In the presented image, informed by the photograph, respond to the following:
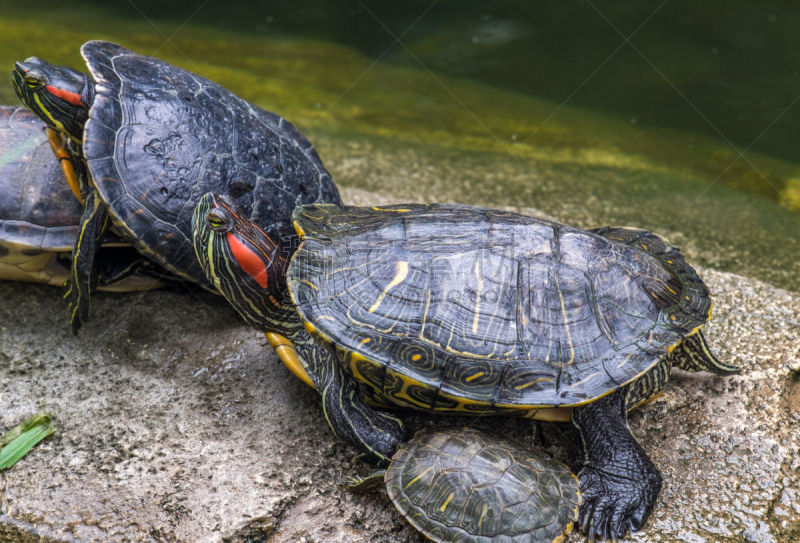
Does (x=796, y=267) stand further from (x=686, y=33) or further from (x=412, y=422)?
(x=686, y=33)

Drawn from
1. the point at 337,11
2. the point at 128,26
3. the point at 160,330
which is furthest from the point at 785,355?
the point at 128,26

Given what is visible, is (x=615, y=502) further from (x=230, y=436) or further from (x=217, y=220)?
(x=217, y=220)

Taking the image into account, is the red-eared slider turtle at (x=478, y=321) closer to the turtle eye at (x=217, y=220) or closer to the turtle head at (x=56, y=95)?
the turtle eye at (x=217, y=220)

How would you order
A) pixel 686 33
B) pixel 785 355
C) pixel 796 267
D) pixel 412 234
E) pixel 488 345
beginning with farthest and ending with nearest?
pixel 686 33 → pixel 796 267 → pixel 785 355 → pixel 412 234 → pixel 488 345

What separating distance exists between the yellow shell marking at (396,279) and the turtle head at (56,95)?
203 cm

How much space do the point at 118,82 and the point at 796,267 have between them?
207 inches

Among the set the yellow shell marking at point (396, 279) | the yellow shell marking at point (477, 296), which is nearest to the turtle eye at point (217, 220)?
the yellow shell marking at point (396, 279)

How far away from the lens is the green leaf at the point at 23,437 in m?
2.79

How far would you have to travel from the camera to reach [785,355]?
3.48m

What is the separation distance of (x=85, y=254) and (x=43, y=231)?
0.45 meters

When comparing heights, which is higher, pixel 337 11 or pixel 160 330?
pixel 337 11

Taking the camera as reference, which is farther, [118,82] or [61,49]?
[61,49]

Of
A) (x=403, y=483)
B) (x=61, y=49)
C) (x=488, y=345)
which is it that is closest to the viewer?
(x=403, y=483)

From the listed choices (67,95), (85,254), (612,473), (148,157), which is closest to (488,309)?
(612,473)
